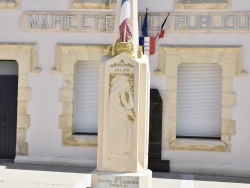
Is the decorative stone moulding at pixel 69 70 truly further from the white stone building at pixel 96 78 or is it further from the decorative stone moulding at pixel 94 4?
the decorative stone moulding at pixel 94 4

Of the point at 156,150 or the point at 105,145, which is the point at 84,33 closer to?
the point at 156,150

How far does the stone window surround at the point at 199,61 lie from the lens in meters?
9.80

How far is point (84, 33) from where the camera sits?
10.4m

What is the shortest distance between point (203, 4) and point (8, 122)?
5696mm

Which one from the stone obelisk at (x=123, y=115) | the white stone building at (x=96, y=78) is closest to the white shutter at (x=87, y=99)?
the white stone building at (x=96, y=78)

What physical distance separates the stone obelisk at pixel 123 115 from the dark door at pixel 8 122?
438 cm

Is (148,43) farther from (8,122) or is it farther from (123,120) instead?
(8,122)

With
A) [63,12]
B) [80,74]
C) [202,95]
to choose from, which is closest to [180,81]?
[202,95]

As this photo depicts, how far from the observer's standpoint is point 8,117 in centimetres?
1082

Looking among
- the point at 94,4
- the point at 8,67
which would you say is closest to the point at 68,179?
the point at 8,67

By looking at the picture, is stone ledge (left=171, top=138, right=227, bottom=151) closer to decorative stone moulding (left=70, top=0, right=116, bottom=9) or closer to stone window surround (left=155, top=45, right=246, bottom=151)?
stone window surround (left=155, top=45, right=246, bottom=151)

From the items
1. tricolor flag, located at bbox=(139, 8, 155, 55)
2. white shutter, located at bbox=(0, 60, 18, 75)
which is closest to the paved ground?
white shutter, located at bbox=(0, 60, 18, 75)

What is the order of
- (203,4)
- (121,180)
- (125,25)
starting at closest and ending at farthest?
(121,180)
(125,25)
(203,4)

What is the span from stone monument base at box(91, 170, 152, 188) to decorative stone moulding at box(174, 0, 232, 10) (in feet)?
15.5
